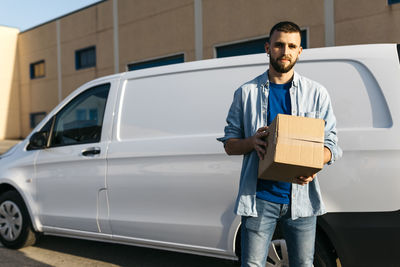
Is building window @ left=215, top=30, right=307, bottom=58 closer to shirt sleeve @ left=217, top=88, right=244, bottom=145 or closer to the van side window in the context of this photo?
the van side window

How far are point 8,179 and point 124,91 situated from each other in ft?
5.54

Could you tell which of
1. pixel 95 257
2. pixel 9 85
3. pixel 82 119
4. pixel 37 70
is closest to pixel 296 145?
pixel 82 119

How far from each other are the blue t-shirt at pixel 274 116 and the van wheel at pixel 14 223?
3045 millimetres

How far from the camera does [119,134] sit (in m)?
3.39

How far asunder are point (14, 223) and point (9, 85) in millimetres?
19985

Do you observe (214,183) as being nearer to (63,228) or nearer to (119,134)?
(119,134)

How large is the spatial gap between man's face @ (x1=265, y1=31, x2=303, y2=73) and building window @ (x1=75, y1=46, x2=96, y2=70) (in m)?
16.2

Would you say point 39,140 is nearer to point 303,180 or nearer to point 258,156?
point 258,156

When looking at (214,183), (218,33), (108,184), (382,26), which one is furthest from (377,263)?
(218,33)

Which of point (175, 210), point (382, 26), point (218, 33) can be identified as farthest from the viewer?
point (218, 33)

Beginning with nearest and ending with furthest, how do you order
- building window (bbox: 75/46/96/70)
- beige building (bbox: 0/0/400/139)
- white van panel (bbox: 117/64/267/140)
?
1. white van panel (bbox: 117/64/267/140)
2. beige building (bbox: 0/0/400/139)
3. building window (bbox: 75/46/96/70)

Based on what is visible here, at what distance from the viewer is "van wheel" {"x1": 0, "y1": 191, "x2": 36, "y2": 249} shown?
13.1ft

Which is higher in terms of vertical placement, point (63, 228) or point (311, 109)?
point (311, 109)

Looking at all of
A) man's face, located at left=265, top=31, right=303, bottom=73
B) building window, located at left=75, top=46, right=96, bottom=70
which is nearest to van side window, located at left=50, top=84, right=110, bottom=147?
man's face, located at left=265, top=31, right=303, bottom=73
